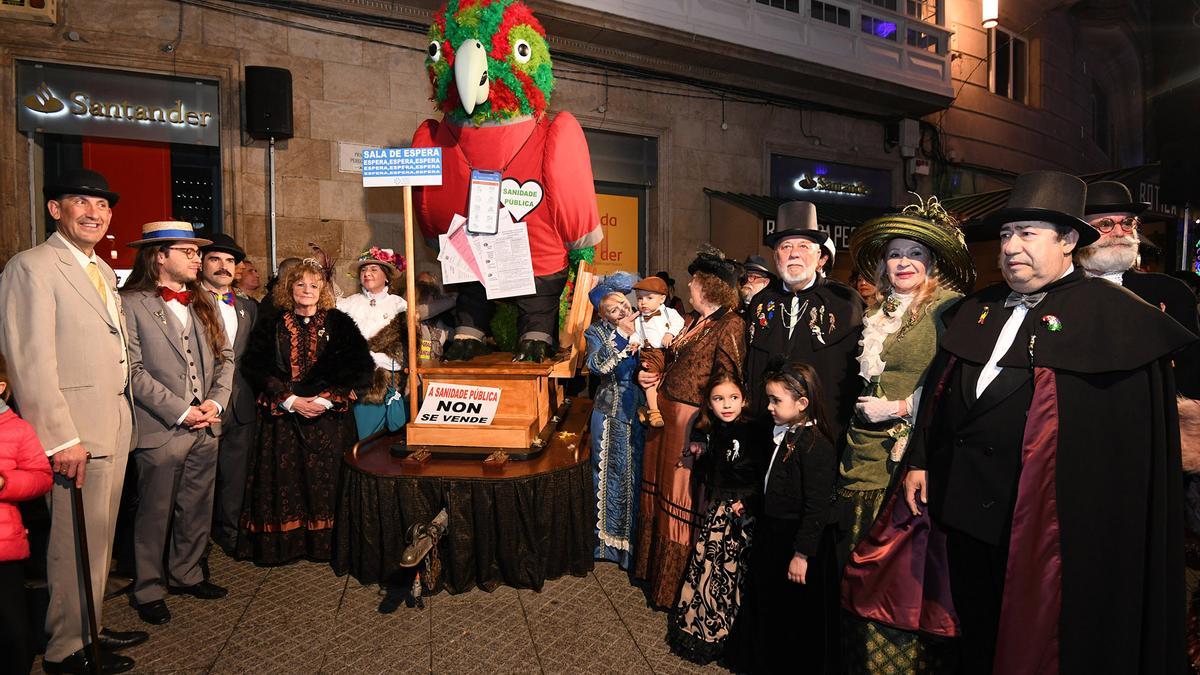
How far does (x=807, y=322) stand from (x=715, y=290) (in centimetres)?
55

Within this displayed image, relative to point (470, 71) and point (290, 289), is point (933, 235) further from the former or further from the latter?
point (290, 289)

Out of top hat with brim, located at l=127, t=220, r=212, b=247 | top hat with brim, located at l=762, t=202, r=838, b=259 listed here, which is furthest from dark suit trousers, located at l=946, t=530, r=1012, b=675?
top hat with brim, located at l=127, t=220, r=212, b=247

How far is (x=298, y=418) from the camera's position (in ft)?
12.3

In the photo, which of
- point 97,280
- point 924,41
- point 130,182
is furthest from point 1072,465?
point 924,41

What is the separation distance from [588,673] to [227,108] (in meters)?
6.21

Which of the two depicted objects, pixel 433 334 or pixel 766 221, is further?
pixel 766 221

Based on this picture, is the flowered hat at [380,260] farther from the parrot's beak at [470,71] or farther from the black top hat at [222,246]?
the parrot's beak at [470,71]

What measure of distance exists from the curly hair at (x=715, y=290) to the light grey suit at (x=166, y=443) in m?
2.70

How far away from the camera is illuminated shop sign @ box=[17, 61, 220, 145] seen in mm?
5680

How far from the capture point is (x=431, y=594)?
339cm

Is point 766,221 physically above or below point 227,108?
below

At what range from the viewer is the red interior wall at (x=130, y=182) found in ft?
19.8

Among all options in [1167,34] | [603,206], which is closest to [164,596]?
[603,206]

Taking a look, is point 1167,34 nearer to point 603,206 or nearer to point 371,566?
point 603,206
